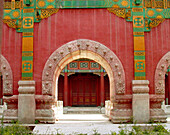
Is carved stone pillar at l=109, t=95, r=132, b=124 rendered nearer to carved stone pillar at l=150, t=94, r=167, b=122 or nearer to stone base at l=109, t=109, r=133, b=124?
stone base at l=109, t=109, r=133, b=124

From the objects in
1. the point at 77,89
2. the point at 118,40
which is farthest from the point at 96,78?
the point at 118,40

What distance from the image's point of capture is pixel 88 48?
8.82 m

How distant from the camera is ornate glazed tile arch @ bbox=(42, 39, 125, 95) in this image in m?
8.62

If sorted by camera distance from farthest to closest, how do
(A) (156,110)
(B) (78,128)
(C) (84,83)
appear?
(C) (84,83)
(A) (156,110)
(B) (78,128)

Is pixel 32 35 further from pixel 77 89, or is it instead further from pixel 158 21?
pixel 77 89

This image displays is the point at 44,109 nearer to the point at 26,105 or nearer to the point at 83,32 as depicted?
the point at 26,105

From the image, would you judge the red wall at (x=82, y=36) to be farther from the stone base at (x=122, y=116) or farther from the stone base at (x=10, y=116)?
the stone base at (x=122, y=116)

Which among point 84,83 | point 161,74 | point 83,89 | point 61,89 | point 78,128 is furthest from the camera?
point 61,89

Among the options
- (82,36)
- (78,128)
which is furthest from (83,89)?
(78,128)

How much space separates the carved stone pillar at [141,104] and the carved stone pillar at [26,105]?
3421 mm

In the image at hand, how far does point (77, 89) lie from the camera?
20.7 m

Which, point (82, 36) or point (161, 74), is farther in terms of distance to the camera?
point (82, 36)

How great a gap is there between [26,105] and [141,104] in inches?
153

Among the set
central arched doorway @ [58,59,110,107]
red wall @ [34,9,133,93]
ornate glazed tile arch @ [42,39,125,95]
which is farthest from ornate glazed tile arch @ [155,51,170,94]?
central arched doorway @ [58,59,110,107]
